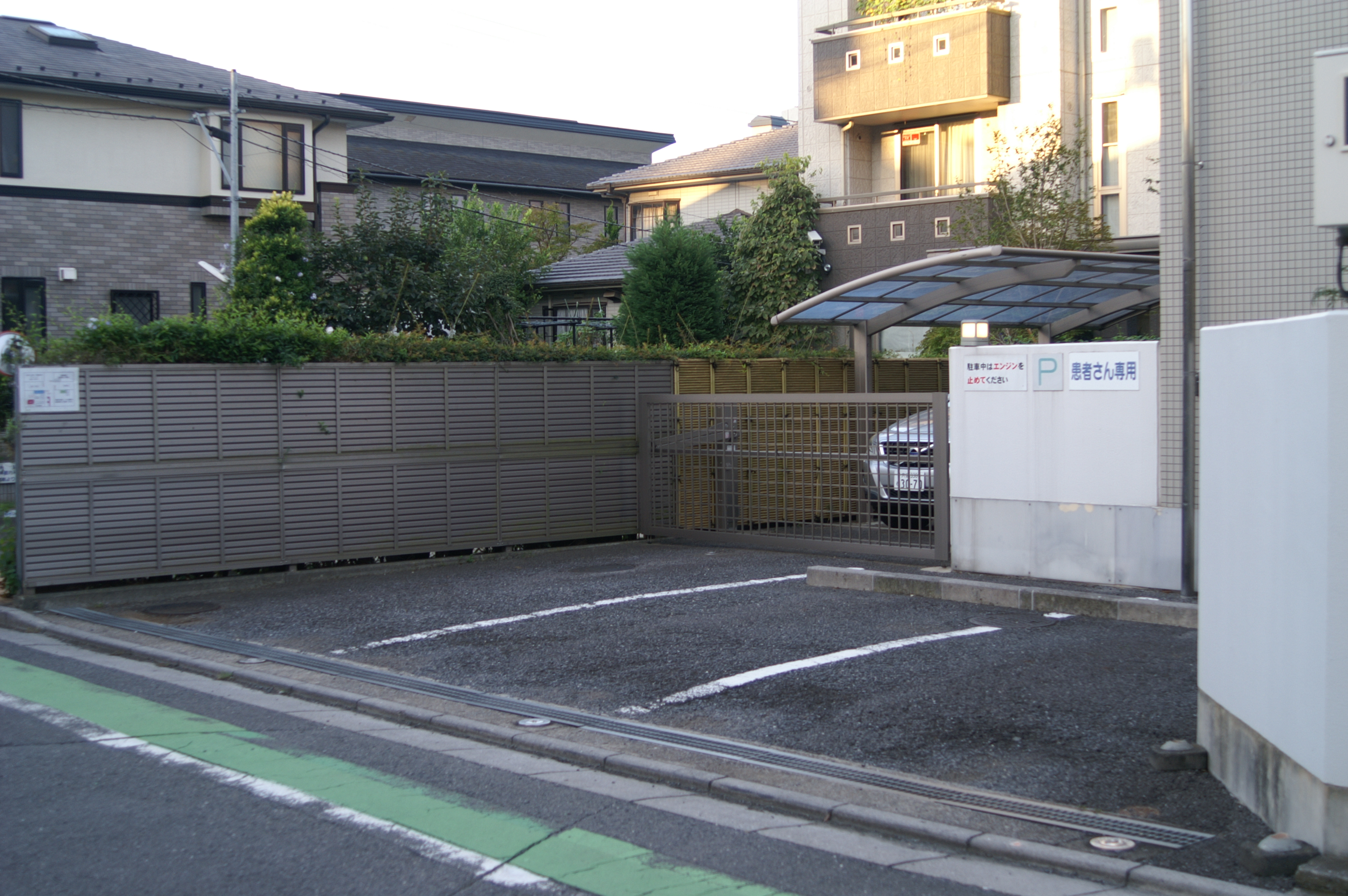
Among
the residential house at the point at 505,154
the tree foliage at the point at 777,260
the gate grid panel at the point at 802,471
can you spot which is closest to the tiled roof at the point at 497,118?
the residential house at the point at 505,154

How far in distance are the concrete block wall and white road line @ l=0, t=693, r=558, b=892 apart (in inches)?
636

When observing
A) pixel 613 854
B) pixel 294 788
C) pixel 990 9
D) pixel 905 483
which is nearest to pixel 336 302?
pixel 905 483

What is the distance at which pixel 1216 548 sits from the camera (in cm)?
533

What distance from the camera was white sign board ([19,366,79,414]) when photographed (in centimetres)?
1077

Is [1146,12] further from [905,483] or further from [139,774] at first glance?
[139,774]

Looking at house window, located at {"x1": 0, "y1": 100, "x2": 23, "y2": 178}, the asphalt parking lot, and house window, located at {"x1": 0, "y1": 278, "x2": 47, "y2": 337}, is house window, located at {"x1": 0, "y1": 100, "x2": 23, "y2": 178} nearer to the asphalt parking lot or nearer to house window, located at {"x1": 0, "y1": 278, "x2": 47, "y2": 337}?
house window, located at {"x1": 0, "y1": 278, "x2": 47, "y2": 337}

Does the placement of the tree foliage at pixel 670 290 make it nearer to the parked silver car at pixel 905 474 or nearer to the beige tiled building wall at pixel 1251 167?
the parked silver car at pixel 905 474

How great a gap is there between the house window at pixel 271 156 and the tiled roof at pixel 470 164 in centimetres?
953

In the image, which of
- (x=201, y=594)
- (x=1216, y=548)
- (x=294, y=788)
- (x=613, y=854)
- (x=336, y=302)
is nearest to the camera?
(x=613, y=854)

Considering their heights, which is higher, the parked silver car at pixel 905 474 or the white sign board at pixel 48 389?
the white sign board at pixel 48 389

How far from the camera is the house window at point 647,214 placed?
101 ft

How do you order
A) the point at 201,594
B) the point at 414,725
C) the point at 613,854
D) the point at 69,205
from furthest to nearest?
1. the point at 69,205
2. the point at 201,594
3. the point at 414,725
4. the point at 613,854

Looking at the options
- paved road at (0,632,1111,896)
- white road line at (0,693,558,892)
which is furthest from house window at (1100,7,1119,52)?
white road line at (0,693,558,892)

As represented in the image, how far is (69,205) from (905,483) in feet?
60.2
